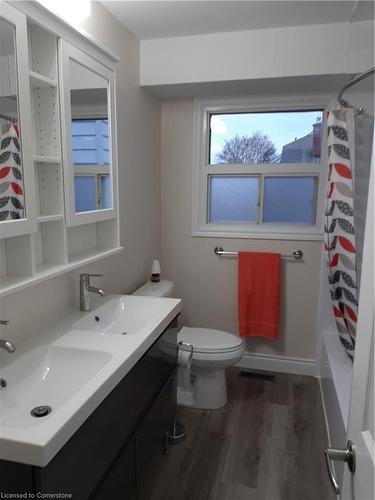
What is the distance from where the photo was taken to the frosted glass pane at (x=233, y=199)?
290 cm

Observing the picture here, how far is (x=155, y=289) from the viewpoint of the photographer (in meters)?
2.56

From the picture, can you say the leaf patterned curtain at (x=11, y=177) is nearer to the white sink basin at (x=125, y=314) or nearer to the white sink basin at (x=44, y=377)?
the white sink basin at (x=44, y=377)

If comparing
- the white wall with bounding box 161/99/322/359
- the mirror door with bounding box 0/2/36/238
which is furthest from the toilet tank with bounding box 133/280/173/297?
the mirror door with bounding box 0/2/36/238

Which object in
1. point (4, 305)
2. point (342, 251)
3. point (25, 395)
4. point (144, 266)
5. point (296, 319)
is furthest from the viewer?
point (296, 319)

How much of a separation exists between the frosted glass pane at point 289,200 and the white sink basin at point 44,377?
196 cm

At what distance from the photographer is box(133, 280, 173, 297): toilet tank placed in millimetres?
2463

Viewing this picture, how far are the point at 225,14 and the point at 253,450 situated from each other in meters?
2.51

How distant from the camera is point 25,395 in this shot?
4.02ft

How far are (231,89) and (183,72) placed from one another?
0.37m

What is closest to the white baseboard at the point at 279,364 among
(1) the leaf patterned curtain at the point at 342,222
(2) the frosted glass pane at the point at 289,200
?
(1) the leaf patterned curtain at the point at 342,222

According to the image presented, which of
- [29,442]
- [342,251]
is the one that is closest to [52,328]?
[29,442]

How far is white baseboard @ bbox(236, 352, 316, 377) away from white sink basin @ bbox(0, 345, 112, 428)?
1.96 metres

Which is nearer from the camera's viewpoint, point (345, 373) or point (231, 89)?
point (345, 373)

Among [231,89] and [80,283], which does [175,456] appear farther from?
[231,89]
